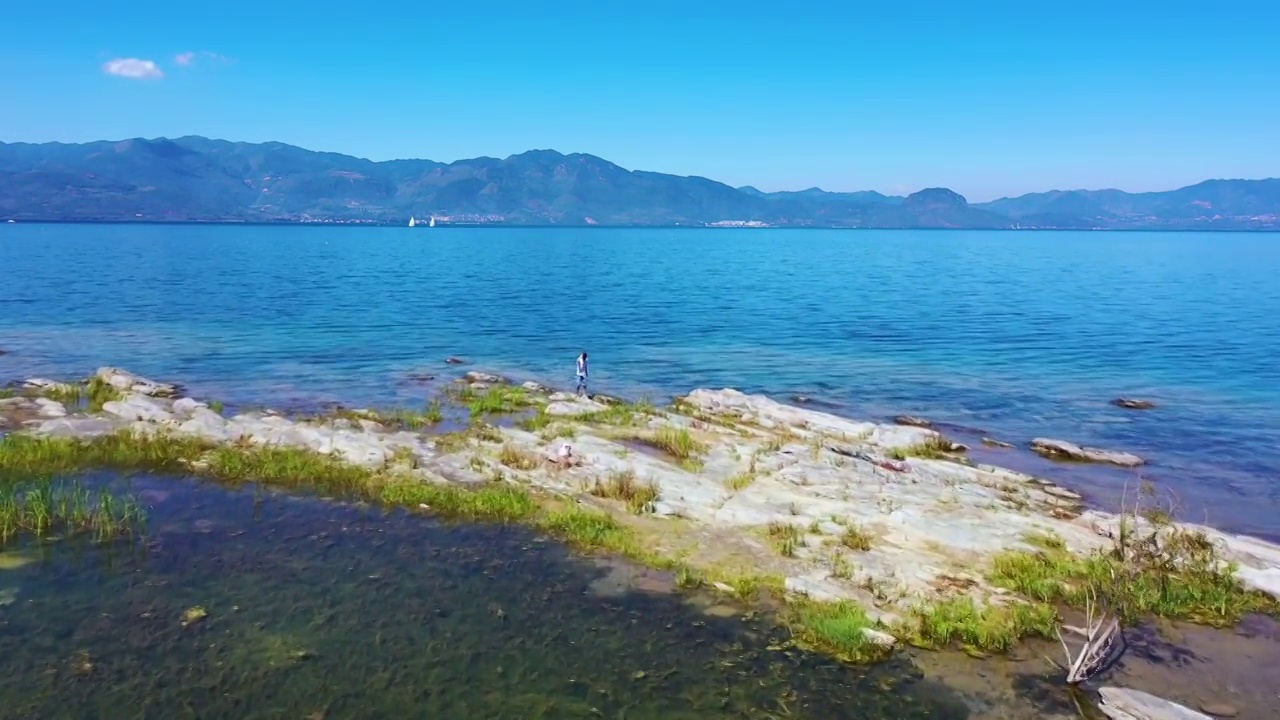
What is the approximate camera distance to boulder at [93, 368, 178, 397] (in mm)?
40500

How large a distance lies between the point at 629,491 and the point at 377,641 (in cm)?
1121

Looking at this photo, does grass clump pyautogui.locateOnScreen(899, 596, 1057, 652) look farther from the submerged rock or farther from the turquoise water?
the submerged rock

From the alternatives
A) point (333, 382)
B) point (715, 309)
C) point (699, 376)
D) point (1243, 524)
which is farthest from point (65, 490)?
point (715, 309)

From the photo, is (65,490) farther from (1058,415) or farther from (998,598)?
(1058,415)

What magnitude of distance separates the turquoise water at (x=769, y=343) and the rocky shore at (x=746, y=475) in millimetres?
5208

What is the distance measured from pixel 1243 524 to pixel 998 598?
14.4 metres

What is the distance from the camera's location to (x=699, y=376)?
53.2 metres

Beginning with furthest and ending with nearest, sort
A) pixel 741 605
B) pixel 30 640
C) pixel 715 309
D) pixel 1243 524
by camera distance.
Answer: pixel 715 309, pixel 1243 524, pixel 741 605, pixel 30 640

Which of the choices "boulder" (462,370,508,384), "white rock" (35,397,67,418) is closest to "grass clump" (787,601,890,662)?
"boulder" (462,370,508,384)

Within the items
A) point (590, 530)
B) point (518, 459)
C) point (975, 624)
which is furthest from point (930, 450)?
point (518, 459)

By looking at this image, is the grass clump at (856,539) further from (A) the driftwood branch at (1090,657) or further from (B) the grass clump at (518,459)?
(B) the grass clump at (518,459)

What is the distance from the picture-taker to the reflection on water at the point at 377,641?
15.3 m

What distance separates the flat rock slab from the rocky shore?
3.98 m

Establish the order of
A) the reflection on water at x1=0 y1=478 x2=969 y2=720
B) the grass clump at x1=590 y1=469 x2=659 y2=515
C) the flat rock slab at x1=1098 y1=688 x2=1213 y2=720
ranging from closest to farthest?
1. the flat rock slab at x1=1098 y1=688 x2=1213 y2=720
2. the reflection on water at x1=0 y1=478 x2=969 y2=720
3. the grass clump at x1=590 y1=469 x2=659 y2=515
